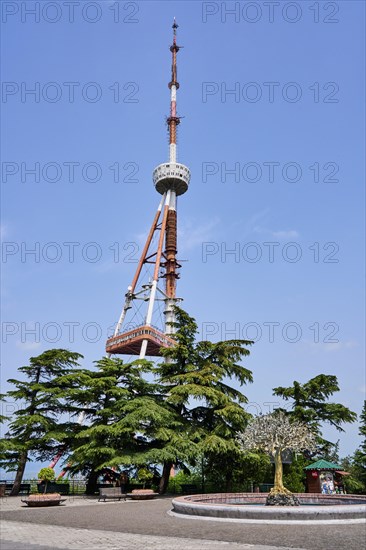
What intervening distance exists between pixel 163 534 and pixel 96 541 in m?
1.94

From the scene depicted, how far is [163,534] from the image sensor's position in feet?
38.1

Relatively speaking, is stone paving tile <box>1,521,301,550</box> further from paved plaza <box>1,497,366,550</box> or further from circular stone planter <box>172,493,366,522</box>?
circular stone planter <box>172,493,366,522</box>

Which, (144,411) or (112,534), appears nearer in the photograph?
(112,534)

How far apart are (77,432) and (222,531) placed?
64.8 feet

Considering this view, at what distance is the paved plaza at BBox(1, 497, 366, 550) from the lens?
32.0ft

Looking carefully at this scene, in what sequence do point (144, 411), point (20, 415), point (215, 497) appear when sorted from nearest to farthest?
point (215, 497) < point (144, 411) < point (20, 415)

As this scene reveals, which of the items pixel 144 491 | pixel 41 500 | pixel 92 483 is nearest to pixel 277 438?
pixel 144 491

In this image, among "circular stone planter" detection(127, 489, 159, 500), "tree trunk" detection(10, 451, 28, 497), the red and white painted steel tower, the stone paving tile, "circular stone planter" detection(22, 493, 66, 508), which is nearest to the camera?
the stone paving tile

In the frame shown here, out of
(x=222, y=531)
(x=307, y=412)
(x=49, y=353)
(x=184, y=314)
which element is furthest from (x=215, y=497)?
(x=307, y=412)

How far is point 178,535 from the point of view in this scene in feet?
37.2

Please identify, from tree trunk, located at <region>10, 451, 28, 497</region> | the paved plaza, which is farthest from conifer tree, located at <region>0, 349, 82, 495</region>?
the paved plaza

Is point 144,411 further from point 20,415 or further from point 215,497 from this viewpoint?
point 20,415

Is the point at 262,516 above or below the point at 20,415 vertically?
below

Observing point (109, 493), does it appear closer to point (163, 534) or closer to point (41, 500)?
point (41, 500)
